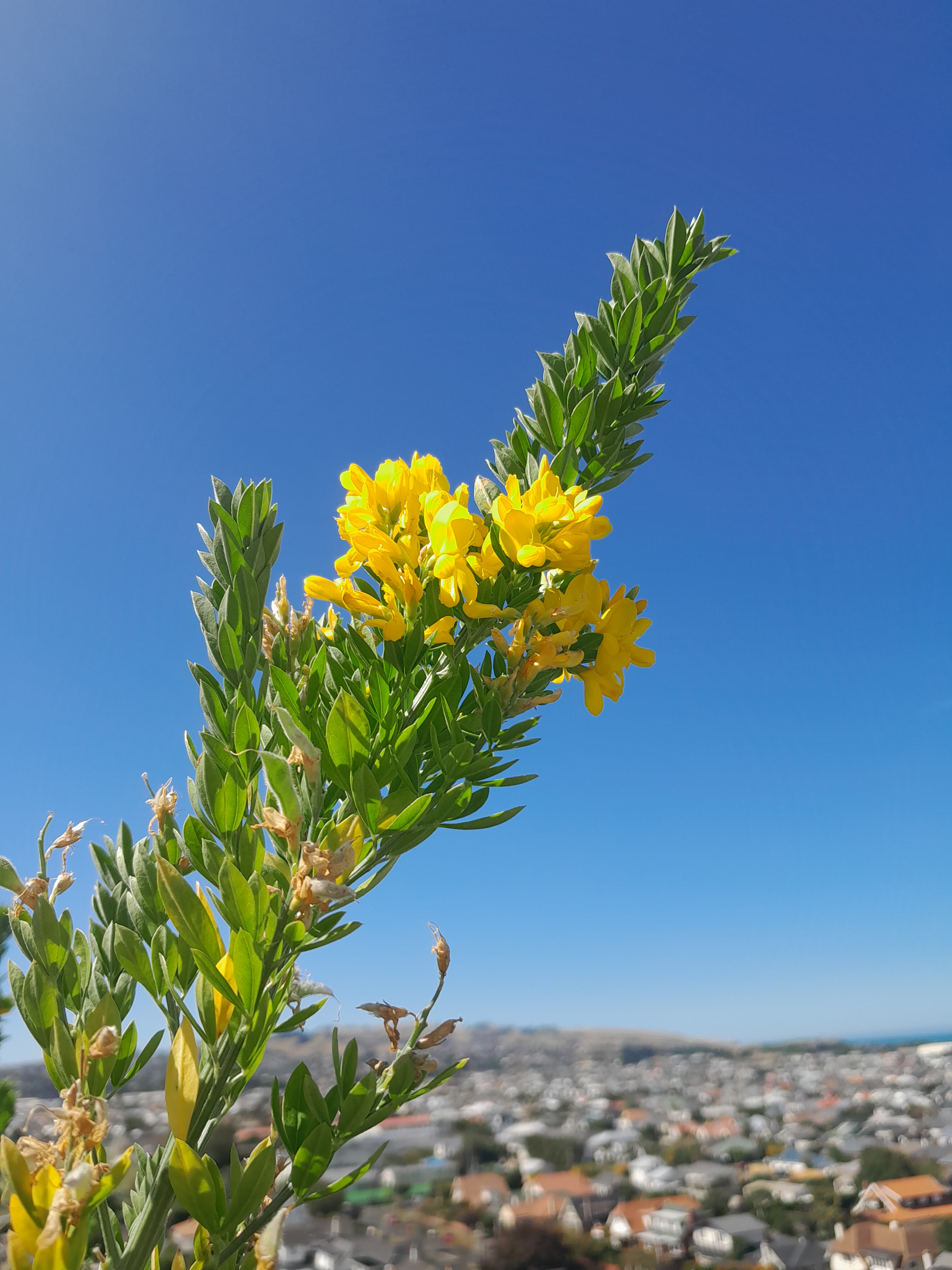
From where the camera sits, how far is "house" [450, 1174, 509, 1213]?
42.0ft

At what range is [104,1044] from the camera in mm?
589

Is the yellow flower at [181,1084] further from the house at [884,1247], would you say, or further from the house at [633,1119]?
the house at [633,1119]

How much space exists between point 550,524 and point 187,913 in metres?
0.52

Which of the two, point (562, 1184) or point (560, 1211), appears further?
point (562, 1184)

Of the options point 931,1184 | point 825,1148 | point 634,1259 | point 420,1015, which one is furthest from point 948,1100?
point 420,1015

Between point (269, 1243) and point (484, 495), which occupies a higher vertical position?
point (484, 495)

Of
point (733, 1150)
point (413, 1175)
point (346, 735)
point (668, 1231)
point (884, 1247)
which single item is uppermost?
point (346, 735)

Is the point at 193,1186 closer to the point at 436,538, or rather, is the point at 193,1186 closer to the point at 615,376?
the point at 436,538

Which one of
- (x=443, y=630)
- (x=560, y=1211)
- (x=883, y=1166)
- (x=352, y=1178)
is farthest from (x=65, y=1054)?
(x=883, y=1166)

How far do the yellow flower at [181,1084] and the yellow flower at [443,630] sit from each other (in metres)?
0.43

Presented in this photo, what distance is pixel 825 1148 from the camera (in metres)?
17.3

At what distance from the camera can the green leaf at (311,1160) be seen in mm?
635

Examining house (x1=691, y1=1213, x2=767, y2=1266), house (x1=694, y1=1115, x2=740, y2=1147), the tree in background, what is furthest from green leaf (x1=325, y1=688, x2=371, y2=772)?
house (x1=694, y1=1115, x2=740, y2=1147)

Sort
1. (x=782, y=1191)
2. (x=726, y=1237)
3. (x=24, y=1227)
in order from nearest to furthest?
1. (x=24, y=1227)
2. (x=726, y=1237)
3. (x=782, y=1191)
